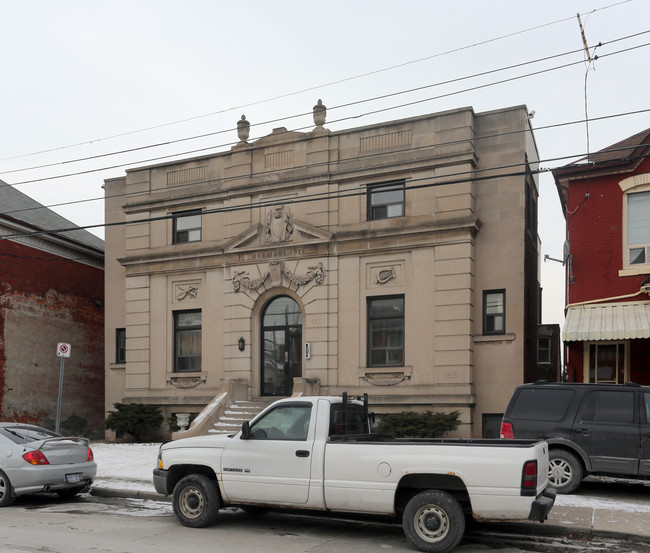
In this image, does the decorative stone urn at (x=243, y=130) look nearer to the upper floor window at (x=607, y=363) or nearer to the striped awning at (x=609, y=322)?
the striped awning at (x=609, y=322)

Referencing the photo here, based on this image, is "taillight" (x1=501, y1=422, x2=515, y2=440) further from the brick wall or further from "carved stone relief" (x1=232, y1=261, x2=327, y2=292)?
the brick wall

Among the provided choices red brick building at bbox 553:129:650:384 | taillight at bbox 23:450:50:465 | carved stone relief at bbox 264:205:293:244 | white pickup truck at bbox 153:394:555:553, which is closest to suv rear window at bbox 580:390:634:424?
white pickup truck at bbox 153:394:555:553

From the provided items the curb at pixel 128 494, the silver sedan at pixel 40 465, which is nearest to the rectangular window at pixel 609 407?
the curb at pixel 128 494

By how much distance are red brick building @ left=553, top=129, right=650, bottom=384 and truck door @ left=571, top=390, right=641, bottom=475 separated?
12.6 ft

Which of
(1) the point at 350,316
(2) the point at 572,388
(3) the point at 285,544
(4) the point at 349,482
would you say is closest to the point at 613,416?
(2) the point at 572,388

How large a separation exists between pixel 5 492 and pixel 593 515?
9327mm

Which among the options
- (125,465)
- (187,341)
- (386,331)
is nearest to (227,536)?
(125,465)

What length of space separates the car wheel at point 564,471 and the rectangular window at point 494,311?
7.06 m

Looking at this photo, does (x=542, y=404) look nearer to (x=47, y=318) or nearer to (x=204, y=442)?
(x=204, y=442)

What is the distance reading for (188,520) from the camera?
1016cm

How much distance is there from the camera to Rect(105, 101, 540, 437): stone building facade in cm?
1944

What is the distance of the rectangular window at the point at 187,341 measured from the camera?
23359 mm

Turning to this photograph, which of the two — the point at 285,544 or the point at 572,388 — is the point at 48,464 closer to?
the point at 285,544

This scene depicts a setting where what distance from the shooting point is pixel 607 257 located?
1728 cm
